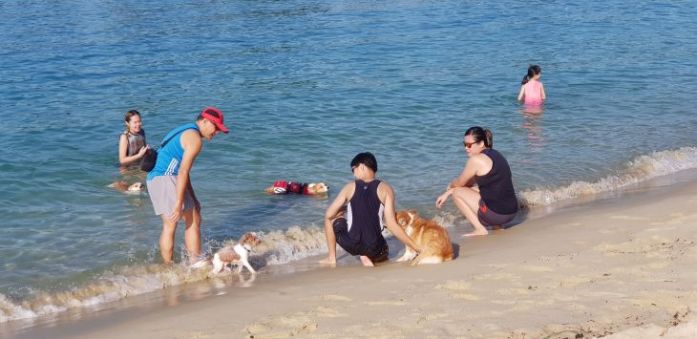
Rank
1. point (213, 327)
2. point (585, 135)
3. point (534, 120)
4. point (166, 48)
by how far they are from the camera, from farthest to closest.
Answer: point (166, 48) → point (534, 120) → point (585, 135) → point (213, 327)

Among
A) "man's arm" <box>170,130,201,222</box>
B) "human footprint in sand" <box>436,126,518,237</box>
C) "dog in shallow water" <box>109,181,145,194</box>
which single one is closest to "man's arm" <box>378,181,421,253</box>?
"human footprint in sand" <box>436,126,518,237</box>

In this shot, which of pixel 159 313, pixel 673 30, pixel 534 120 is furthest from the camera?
pixel 673 30

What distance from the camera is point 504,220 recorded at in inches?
371

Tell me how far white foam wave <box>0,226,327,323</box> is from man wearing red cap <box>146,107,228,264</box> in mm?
276

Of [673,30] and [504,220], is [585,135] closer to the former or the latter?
[504,220]

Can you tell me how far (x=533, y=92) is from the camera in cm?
1597

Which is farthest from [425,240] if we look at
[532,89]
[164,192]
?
[532,89]

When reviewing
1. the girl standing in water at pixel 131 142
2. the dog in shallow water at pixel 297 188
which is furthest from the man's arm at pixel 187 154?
the girl standing in water at pixel 131 142

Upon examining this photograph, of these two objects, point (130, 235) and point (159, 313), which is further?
point (130, 235)

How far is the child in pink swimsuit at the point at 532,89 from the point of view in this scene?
1582 cm

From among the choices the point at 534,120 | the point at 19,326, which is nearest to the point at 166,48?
the point at 534,120

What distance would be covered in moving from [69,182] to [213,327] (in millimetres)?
5986

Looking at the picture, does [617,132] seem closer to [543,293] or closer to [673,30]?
[543,293]

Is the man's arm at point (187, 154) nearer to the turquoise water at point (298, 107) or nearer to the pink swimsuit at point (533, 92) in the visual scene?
the turquoise water at point (298, 107)
